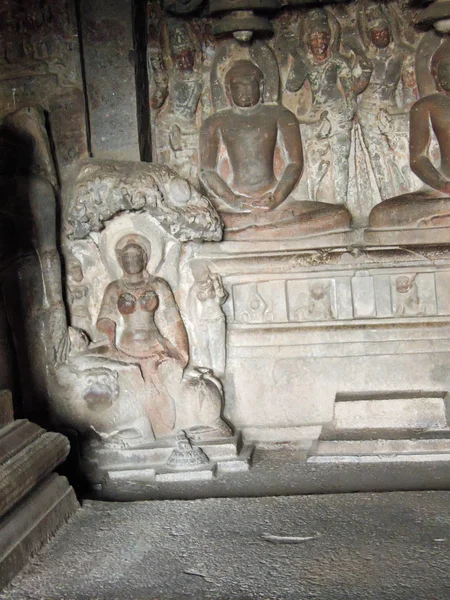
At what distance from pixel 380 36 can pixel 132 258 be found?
2.57 metres

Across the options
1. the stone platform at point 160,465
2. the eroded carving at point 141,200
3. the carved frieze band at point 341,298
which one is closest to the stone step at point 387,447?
the stone platform at point 160,465

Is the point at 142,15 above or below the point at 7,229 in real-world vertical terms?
above

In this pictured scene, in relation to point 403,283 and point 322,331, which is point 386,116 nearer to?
point 403,283

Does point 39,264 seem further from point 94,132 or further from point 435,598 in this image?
point 435,598

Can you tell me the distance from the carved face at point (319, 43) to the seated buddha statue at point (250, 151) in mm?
448

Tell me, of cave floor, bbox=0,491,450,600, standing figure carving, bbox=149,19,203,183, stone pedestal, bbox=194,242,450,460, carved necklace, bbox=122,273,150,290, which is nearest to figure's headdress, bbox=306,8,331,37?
standing figure carving, bbox=149,19,203,183

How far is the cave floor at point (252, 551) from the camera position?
11.5ft

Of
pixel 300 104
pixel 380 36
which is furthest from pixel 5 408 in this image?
pixel 380 36

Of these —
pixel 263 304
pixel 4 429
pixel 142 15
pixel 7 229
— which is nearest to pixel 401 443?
pixel 263 304

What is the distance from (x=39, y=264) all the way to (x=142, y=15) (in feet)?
6.84

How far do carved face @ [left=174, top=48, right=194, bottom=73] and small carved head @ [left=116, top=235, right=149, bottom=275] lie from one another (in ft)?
4.97

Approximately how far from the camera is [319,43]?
6129mm

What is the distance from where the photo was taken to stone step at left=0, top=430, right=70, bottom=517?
3.71m

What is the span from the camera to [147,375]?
5.62 metres
